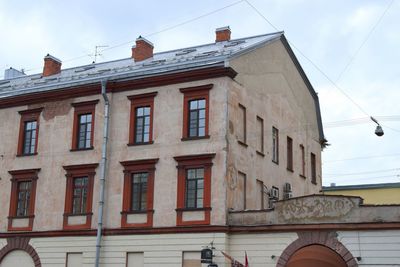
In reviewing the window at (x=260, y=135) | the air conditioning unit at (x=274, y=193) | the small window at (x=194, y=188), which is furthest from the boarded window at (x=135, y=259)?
the window at (x=260, y=135)

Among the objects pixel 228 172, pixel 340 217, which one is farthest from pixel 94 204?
pixel 340 217

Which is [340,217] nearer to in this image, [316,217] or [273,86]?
[316,217]

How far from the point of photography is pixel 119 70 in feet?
107

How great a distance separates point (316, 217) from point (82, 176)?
1220cm

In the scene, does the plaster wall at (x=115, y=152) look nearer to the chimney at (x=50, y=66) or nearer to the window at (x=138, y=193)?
the window at (x=138, y=193)

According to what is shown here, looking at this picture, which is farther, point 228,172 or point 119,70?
point 119,70

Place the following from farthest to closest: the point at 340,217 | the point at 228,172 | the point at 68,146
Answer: the point at 68,146 → the point at 228,172 → the point at 340,217

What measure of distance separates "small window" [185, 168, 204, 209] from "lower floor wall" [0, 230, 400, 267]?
4.60 feet

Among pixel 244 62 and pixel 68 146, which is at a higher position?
pixel 244 62

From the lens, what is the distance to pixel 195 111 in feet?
92.1

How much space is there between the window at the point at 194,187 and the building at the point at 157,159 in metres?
0.05

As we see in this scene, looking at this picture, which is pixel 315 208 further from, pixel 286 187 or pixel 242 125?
pixel 286 187

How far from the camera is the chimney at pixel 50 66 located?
125ft

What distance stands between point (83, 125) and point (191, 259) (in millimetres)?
9458
